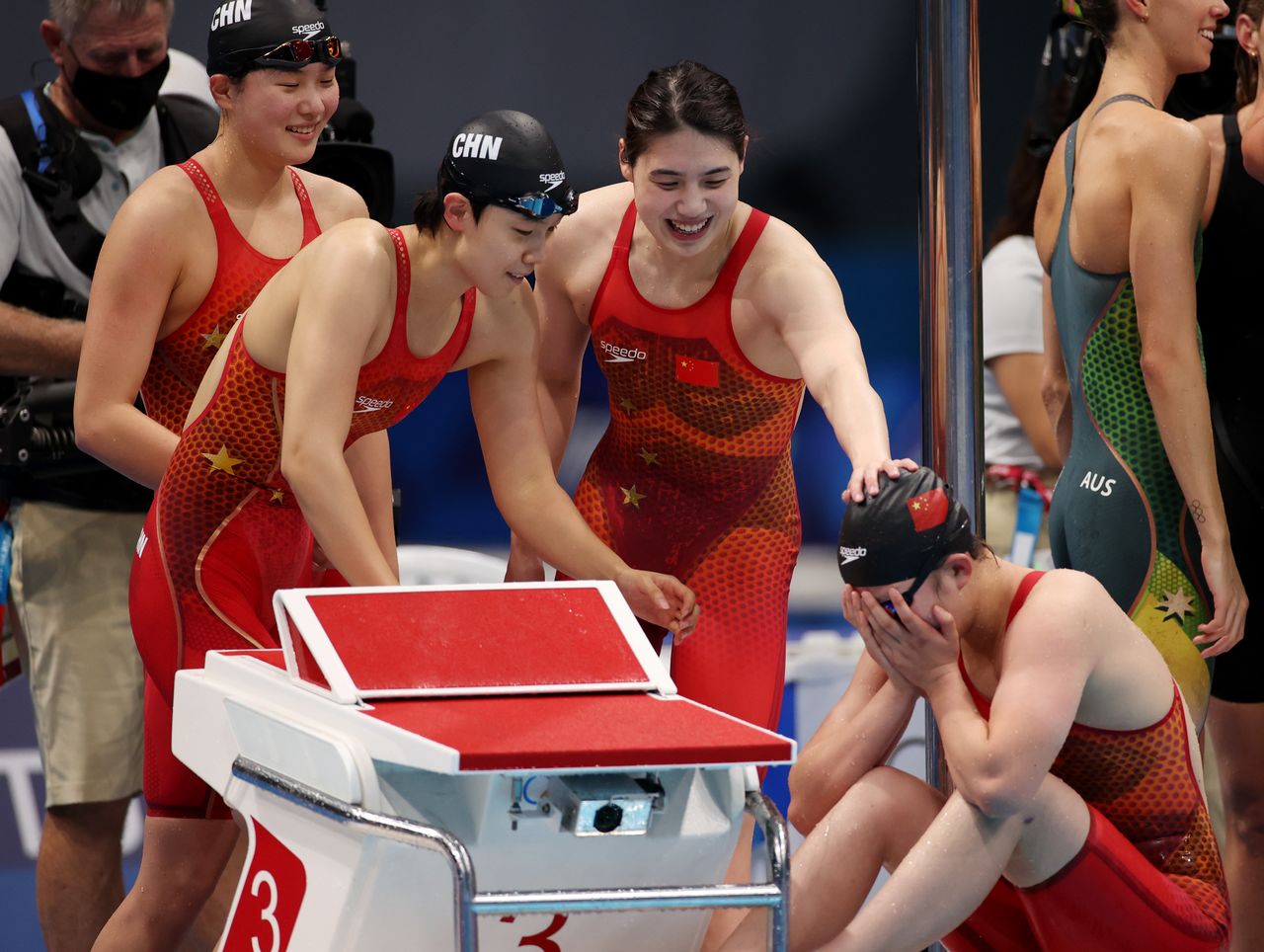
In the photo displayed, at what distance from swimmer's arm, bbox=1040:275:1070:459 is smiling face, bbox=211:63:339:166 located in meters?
1.48

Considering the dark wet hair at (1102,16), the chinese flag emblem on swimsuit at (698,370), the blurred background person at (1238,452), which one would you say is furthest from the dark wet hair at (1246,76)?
the chinese flag emblem on swimsuit at (698,370)

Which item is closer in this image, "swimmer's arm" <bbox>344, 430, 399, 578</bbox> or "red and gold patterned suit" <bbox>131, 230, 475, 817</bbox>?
"red and gold patterned suit" <bbox>131, 230, 475, 817</bbox>

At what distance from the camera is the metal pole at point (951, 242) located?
296 cm

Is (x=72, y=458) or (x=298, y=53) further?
(x=72, y=458)

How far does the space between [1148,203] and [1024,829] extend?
1.16 meters

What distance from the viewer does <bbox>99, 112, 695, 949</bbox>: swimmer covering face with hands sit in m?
2.95

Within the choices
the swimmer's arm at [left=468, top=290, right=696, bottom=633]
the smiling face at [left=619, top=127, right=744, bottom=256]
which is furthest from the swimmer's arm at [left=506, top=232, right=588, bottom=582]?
the smiling face at [left=619, top=127, right=744, bottom=256]

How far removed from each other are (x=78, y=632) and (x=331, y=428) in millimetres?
1220

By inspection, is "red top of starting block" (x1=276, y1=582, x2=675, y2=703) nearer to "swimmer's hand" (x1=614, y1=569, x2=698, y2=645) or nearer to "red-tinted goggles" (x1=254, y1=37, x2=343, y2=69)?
"swimmer's hand" (x1=614, y1=569, x2=698, y2=645)

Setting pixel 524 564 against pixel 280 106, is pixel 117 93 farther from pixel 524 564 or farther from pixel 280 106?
pixel 524 564

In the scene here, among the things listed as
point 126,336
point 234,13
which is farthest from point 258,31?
point 126,336

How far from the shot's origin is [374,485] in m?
3.41

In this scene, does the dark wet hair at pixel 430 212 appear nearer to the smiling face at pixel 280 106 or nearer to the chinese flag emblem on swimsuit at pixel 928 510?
the smiling face at pixel 280 106

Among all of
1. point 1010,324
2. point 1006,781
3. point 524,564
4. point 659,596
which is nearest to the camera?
point 1006,781
